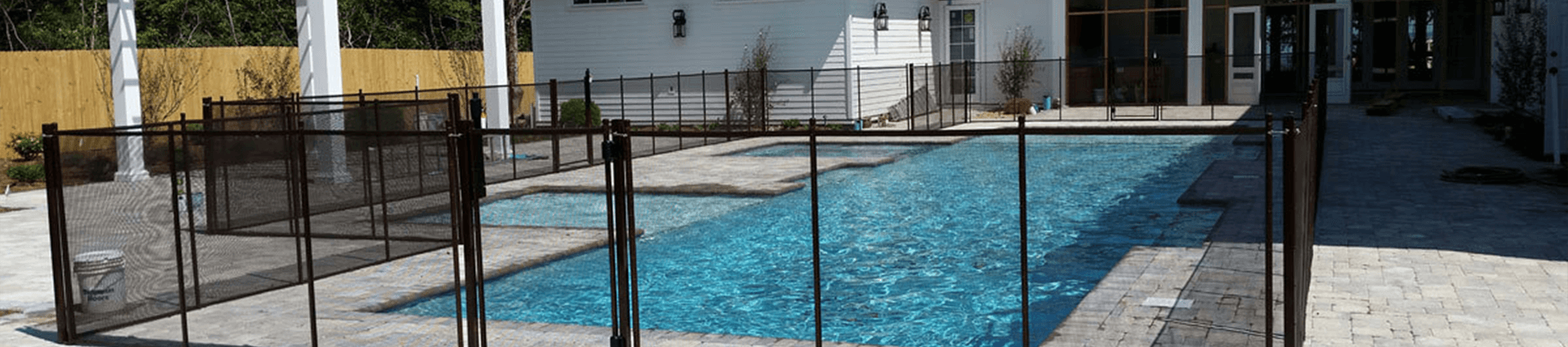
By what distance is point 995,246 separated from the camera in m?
15.3

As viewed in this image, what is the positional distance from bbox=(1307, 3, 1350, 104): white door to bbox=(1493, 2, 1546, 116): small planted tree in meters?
4.01

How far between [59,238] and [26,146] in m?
16.6

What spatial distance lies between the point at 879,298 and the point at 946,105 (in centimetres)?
2042

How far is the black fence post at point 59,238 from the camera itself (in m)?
9.23

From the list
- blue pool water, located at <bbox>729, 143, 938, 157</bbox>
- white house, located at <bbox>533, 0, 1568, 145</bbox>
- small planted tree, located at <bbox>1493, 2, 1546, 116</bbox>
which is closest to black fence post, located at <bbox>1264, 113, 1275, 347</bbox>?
blue pool water, located at <bbox>729, 143, 938, 157</bbox>

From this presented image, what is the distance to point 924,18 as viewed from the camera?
108 ft

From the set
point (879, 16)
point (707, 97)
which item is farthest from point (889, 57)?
point (707, 97)

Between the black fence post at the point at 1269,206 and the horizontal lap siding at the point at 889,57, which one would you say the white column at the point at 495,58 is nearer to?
the horizontal lap siding at the point at 889,57

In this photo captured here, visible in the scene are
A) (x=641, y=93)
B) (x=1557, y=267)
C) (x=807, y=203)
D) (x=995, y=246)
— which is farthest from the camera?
(x=641, y=93)

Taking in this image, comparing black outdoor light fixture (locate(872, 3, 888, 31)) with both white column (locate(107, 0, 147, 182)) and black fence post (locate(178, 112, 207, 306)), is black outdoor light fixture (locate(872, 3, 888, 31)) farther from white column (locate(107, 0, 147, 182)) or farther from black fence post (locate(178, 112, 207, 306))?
black fence post (locate(178, 112, 207, 306))

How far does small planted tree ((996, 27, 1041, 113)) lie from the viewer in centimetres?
3275

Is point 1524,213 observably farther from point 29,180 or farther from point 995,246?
point 29,180

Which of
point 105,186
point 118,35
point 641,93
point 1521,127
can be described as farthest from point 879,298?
point 641,93

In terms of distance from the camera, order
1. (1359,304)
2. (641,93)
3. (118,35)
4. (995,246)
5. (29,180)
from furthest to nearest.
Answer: (641,93) < (29,180) < (118,35) < (995,246) < (1359,304)
